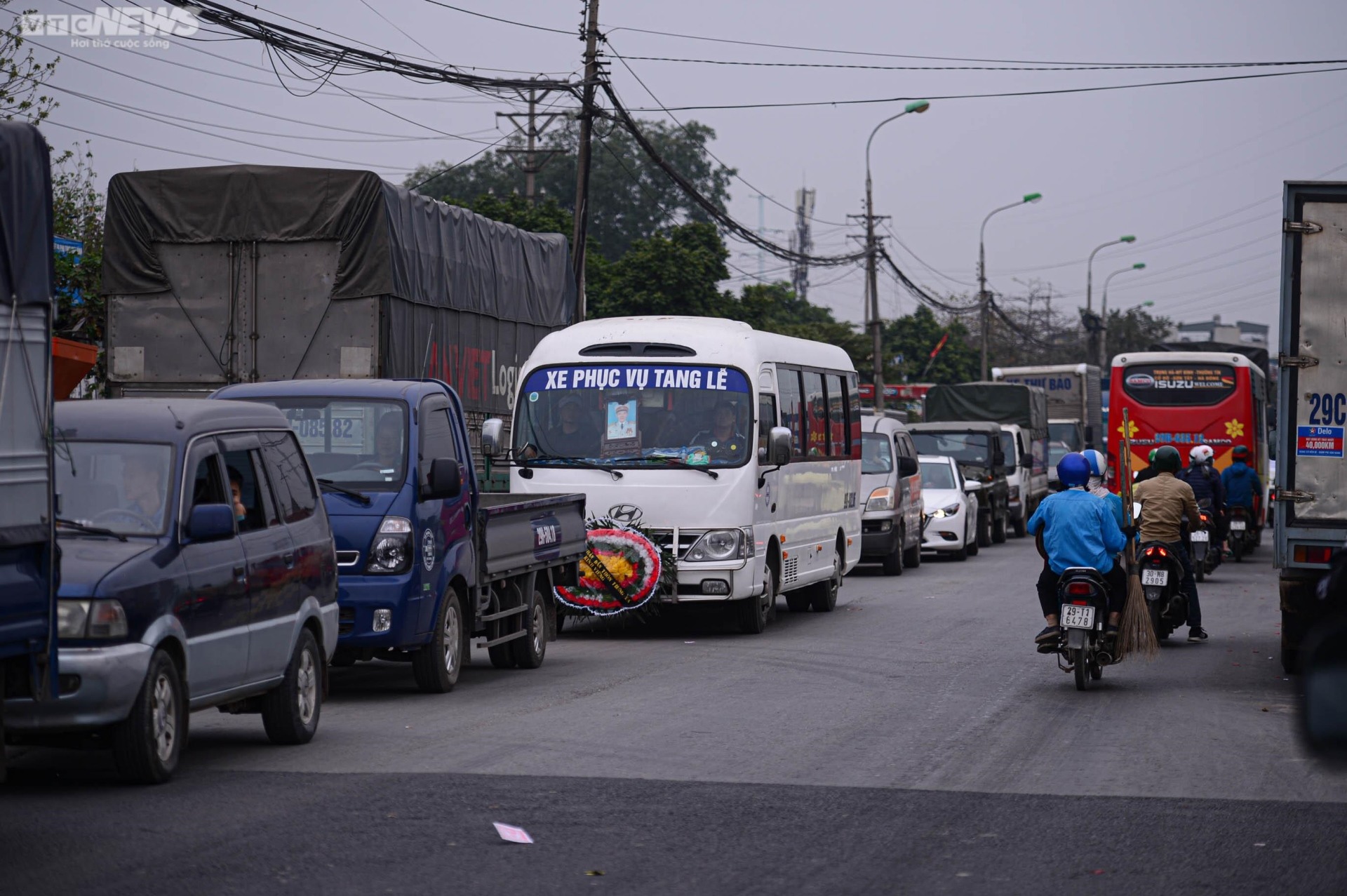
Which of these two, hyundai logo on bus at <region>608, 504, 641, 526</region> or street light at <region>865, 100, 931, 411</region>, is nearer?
hyundai logo on bus at <region>608, 504, 641, 526</region>

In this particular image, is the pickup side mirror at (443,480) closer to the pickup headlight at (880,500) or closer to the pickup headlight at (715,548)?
the pickup headlight at (715,548)

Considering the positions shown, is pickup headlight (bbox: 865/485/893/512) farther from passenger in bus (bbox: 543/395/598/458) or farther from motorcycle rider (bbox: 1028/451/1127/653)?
motorcycle rider (bbox: 1028/451/1127/653)

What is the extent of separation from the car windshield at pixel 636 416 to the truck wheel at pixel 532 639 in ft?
7.44

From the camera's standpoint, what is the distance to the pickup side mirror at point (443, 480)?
36.9 ft

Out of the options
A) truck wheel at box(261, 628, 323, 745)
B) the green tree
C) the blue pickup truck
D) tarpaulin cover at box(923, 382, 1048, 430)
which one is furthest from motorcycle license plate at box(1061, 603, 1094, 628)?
the green tree

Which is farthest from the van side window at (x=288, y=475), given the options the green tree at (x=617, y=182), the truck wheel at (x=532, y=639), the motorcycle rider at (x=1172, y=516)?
the green tree at (x=617, y=182)

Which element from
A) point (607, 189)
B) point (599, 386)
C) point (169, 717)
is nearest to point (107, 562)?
point (169, 717)

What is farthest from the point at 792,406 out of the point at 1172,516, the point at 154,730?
the point at 154,730

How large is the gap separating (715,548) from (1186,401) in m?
18.4

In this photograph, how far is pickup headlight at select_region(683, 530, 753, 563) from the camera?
50.5 ft

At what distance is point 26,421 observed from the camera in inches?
255

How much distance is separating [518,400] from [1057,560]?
5816 millimetres

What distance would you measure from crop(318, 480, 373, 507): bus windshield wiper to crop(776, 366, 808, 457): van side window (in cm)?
615

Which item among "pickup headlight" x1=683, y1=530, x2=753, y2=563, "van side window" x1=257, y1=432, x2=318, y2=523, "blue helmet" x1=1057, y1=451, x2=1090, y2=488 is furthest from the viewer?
"pickup headlight" x1=683, y1=530, x2=753, y2=563
